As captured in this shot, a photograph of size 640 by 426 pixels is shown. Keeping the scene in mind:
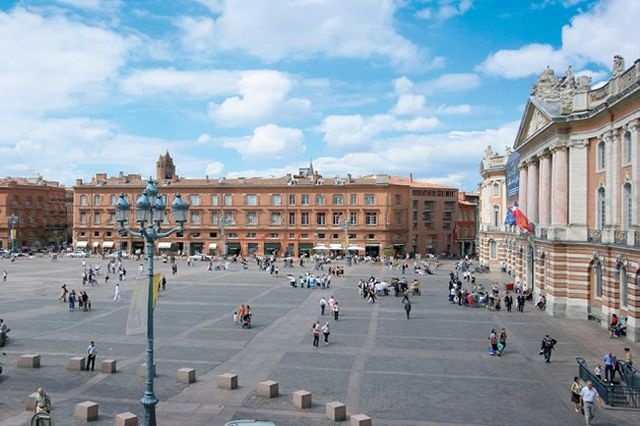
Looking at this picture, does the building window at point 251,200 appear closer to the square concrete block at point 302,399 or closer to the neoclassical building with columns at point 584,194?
the neoclassical building with columns at point 584,194

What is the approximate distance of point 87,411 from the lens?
17.8 metres

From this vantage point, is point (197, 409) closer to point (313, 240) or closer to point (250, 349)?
point (250, 349)

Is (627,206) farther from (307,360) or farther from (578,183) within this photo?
(307,360)

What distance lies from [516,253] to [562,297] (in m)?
19.4

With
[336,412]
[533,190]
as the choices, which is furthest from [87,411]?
[533,190]

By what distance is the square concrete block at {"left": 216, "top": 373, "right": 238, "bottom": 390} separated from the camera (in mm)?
21203

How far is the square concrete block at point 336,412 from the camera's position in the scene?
18156 millimetres

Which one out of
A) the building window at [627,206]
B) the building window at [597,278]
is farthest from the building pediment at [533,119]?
the building window at [597,278]

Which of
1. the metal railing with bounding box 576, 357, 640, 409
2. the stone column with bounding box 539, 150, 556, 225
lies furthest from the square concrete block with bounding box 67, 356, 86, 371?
the stone column with bounding box 539, 150, 556, 225

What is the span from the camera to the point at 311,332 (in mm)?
32344

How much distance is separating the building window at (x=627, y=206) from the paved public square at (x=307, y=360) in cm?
619

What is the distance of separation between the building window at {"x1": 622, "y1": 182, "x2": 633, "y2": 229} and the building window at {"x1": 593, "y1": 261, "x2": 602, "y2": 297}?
4.03 m

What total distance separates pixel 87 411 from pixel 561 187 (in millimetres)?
32820

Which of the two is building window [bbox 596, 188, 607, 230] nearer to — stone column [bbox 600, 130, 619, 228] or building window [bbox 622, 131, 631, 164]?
stone column [bbox 600, 130, 619, 228]
